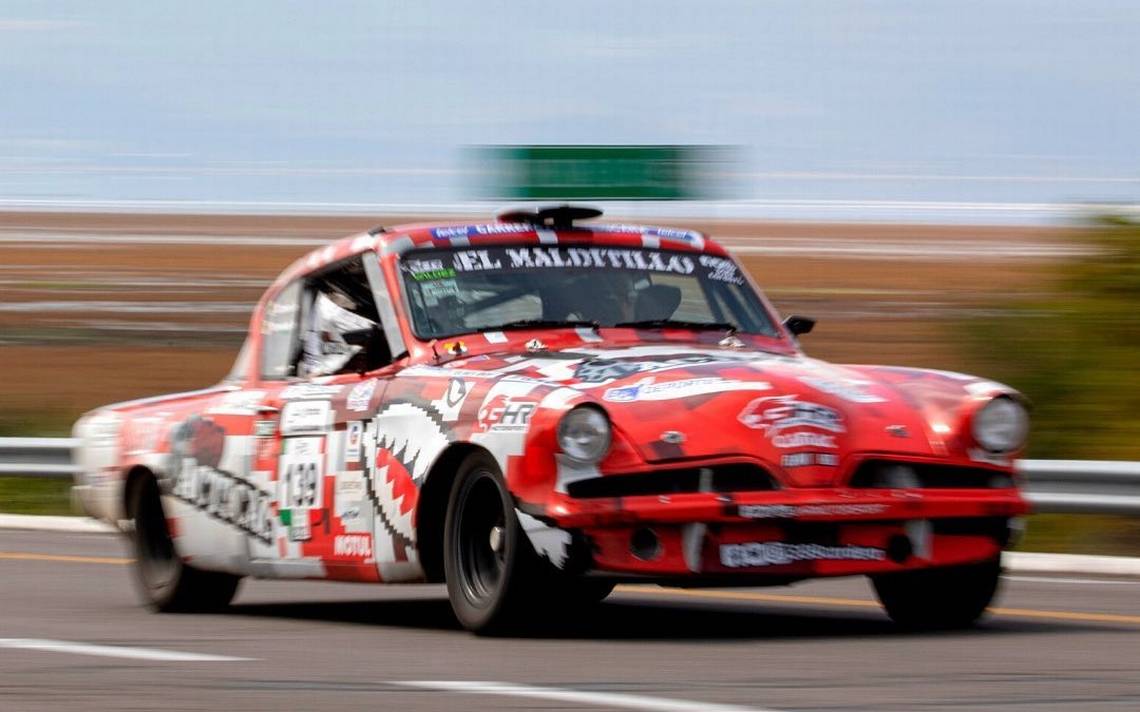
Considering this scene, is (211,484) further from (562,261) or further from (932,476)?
(932,476)

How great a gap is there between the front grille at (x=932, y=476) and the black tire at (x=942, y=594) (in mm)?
290

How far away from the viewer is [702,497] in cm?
706

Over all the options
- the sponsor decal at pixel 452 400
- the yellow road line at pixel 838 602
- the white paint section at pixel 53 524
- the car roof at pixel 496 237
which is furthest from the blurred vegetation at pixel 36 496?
the sponsor decal at pixel 452 400

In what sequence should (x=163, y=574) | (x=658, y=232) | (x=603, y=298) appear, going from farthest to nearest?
1. (x=163, y=574)
2. (x=658, y=232)
3. (x=603, y=298)

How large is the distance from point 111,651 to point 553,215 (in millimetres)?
2800

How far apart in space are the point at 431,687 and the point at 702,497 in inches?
51.9

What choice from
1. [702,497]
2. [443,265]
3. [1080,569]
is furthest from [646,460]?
[1080,569]

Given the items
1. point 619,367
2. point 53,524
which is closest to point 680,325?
point 619,367

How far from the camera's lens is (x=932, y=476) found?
746 centimetres

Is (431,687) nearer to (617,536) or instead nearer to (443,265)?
(617,536)

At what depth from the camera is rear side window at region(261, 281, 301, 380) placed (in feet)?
30.7

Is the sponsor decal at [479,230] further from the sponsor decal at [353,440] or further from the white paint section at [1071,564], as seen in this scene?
the white paint section at [1071,564]

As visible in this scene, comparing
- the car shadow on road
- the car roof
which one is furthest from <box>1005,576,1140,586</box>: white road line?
the car roof

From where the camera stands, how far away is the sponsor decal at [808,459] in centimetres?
717
